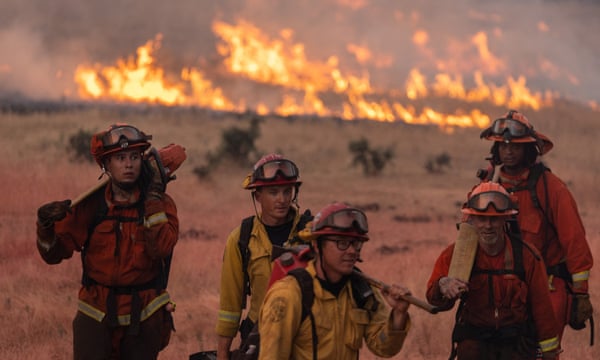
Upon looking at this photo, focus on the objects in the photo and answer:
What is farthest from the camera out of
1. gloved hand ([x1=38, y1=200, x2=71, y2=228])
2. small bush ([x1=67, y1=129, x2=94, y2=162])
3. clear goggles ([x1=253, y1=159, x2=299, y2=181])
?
small bush ([x1=67, y1=129, x2=94, y2=162])

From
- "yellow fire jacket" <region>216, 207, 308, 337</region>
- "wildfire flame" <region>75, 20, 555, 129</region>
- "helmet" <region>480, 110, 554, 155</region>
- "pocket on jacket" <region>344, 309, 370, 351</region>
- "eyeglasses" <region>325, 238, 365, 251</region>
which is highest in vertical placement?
"wildfire flame" <region>75, 20, 555, 129</region>

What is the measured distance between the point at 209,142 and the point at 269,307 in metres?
50.7

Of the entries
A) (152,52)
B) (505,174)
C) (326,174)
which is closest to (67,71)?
(152,52)

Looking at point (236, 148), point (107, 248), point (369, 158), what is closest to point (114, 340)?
point (107, 248)

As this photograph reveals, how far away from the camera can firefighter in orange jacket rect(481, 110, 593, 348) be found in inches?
278

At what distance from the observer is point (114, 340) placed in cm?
628

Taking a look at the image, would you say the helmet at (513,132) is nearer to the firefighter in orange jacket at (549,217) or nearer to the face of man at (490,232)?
the firefighter in orange jacket at (549,217)

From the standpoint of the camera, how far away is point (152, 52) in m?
90.4

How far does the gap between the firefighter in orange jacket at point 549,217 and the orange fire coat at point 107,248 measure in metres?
2.80

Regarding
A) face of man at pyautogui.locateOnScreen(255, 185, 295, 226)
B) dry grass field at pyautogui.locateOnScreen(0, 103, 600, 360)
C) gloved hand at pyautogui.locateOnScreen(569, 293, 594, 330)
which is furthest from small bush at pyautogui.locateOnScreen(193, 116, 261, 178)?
face of man at pyautogui.locateOnScreen(255, 185, 295, 226)

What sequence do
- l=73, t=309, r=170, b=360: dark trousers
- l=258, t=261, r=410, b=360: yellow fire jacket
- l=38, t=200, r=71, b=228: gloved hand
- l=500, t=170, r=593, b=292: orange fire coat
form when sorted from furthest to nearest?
l=500, t=170, r=593, b=292: orange fire coat < l=73, t=309, r=170, b=360: dark trousers < l=38, t=200, r=71, b=228: gloved hand < l=258, t=261, r=410, b=360: yellow fire jacket

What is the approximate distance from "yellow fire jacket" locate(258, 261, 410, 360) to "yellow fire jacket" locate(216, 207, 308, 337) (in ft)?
4.41

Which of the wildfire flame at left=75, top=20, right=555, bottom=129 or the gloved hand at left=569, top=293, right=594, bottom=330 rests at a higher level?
the wildfire flame at left=75, top=20, right=555, bottom=129

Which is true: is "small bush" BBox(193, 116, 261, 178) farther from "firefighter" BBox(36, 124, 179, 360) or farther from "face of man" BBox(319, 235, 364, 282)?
"face of man" BBox(319, 235, 364, 282)
